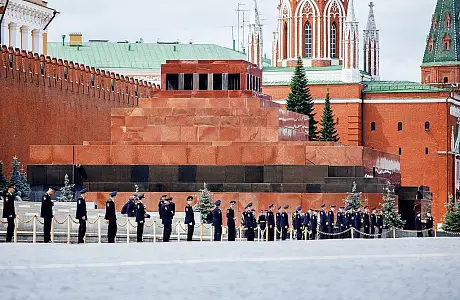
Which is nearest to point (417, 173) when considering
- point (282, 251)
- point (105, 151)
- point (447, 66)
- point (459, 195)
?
point (459, 195)

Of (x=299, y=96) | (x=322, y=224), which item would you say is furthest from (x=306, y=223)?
(x=299, y=96)

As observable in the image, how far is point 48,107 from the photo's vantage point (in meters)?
46.8

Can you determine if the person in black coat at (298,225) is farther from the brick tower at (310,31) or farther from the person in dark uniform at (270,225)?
the brick tower at (310,31)

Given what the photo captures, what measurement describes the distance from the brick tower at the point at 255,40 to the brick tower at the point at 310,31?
3.39 ft

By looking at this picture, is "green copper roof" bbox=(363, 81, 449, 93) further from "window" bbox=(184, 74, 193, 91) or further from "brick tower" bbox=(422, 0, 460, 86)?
"window" bbox=(184, 74, 193, 91)

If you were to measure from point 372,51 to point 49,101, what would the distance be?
4294 cm

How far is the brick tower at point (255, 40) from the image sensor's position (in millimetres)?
81125

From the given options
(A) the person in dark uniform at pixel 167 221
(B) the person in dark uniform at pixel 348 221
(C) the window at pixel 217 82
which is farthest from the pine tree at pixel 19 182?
(A) the person in dark uniform at pixel 167 221

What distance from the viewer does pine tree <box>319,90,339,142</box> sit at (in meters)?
73.1

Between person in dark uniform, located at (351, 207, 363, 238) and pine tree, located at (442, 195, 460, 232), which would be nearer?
person in dark uniform, located at (351, 207, 363, 238)

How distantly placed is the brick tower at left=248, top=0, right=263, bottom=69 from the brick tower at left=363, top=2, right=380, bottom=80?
8.46 meters

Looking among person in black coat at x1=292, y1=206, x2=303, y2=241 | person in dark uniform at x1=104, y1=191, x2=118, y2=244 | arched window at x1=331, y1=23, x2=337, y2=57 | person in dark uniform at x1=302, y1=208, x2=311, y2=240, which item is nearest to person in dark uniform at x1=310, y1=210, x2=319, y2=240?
person in dark uniform at x1=302, y1=208, x2=311, y2=240

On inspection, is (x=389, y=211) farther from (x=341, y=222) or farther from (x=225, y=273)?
(x=225, y=273)

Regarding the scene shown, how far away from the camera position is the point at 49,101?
46969 mm
